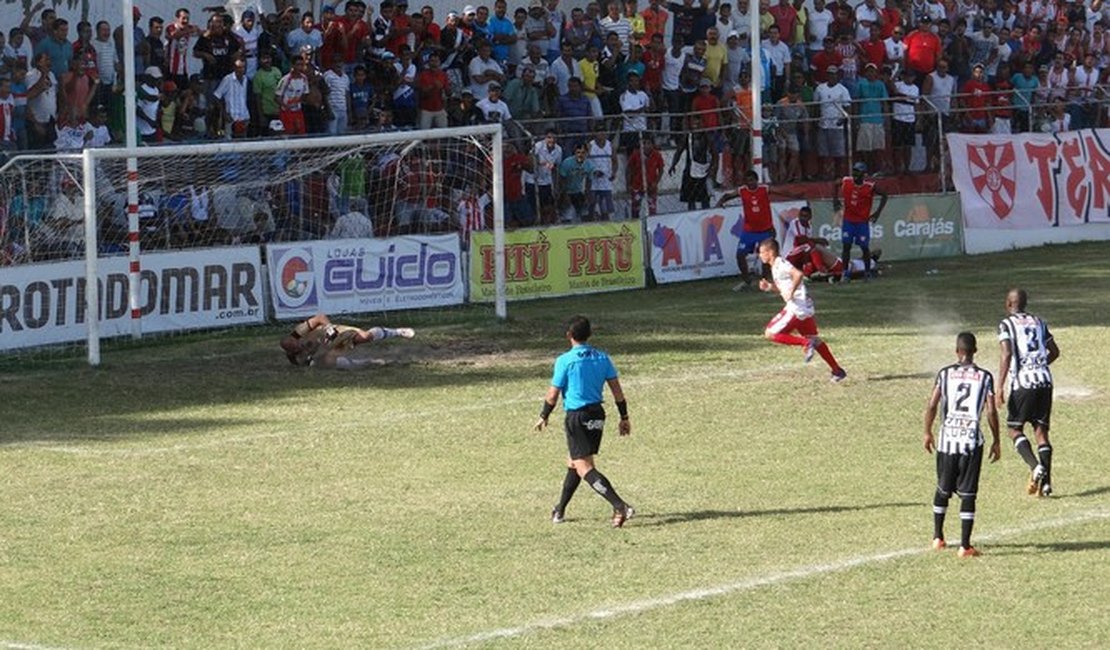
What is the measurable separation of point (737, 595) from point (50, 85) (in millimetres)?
19011

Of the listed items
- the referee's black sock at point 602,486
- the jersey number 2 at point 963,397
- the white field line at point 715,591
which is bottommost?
the white field line at point 715,591

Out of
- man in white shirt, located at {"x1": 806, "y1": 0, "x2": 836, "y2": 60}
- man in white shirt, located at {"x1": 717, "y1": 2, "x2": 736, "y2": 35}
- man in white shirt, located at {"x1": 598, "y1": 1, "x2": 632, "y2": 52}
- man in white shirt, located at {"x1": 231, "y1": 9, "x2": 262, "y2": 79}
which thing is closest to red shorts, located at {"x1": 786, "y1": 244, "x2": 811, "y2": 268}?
man in white shirt, located at {"x1": 598, "y1": 1, "x2": 632, "y2": 52}

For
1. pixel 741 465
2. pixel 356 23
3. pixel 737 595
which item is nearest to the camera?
pixel 737 595

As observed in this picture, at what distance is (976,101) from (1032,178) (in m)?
2.22

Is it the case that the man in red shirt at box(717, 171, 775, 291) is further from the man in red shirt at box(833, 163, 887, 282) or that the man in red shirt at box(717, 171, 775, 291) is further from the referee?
the referee

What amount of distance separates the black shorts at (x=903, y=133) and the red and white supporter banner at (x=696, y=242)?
13.2 ft

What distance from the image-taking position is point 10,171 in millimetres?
28219

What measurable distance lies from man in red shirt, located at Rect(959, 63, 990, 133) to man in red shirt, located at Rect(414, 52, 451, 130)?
1152cm

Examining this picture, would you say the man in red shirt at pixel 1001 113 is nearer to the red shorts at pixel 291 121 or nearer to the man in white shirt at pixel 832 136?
the man in white shirt at pixel 832 136

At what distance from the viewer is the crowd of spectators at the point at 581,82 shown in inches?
1256

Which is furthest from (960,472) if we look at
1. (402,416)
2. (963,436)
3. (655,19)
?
(655,19)

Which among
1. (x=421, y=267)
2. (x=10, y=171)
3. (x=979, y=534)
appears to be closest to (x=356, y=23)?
(x=421, y=267)

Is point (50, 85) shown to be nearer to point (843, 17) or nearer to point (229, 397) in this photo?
point (229, 397)

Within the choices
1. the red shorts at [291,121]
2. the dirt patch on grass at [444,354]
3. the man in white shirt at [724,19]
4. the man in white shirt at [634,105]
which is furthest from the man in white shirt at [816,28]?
the dirt patch on grass at [444,354]
